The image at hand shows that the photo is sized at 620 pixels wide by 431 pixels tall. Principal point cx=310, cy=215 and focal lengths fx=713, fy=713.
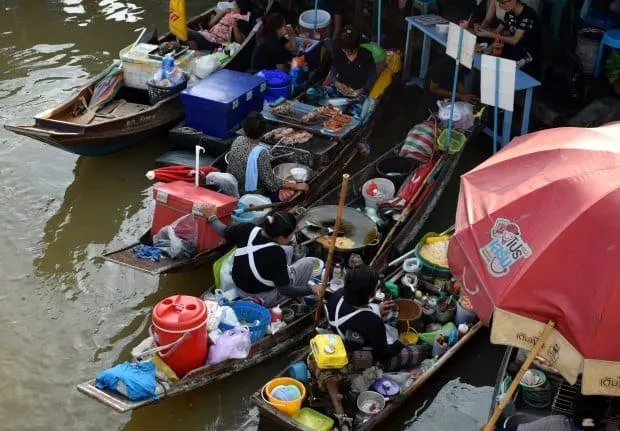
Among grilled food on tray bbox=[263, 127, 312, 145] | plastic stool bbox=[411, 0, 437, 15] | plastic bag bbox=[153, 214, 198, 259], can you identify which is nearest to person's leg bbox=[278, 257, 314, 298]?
plastic bag bbox=[153, 214, 198, 259]

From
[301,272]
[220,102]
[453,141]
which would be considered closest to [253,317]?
[301,272]

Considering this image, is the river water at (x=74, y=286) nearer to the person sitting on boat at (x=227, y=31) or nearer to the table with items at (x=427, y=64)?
the table with items at (x=427, y=64)

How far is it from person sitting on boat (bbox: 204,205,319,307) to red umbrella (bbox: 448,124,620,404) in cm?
177

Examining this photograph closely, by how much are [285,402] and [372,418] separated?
0.73 meters

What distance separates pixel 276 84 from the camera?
10.3m

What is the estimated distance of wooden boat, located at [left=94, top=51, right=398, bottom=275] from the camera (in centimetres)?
718

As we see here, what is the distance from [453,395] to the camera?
6844 millimetres

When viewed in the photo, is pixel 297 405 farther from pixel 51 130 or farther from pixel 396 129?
pixel 396 129

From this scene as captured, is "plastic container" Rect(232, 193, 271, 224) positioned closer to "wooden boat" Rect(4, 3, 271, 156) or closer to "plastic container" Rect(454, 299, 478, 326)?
"plastic container" Rect(454, 299, 478, 326)

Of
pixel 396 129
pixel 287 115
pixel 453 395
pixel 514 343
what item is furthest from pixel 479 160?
pixel 514 343

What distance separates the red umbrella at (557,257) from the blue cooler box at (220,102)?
15.6 feet

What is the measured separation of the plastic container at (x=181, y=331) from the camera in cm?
576

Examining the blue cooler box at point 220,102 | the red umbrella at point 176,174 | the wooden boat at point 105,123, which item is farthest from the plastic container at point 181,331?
the wooden boat at point 105,123

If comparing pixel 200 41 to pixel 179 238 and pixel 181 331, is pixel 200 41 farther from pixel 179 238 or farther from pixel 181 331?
pixel 181 331
